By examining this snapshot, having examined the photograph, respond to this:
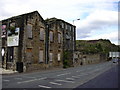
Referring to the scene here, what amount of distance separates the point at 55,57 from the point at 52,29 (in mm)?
5237

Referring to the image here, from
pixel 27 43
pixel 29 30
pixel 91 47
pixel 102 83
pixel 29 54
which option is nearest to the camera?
pixel 102 83

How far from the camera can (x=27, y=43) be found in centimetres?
2883

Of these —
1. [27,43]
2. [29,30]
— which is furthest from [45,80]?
[29,30]

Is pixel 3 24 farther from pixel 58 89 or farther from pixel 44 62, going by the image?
pixel 58 89

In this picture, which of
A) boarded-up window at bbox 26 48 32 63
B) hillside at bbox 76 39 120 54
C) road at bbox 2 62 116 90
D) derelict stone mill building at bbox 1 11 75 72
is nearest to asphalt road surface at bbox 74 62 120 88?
road at bbox 2 62 116 90

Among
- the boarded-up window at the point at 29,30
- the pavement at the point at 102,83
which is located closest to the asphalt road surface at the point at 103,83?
the pavement at the point at 102,83

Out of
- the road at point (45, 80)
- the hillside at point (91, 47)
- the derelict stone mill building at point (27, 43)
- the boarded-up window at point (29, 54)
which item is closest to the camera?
the road at point (45, 80)

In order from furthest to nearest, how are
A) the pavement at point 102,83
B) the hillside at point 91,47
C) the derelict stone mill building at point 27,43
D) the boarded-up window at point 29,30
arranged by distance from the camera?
1. the hillside at point 91,47
2. the boarded-up window at point 29,30
3. the derelict stone mill building at point 27,43
4. the pavement at point 102,83

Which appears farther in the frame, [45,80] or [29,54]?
[29,54]

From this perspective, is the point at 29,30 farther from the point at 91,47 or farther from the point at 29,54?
the point at 91,47

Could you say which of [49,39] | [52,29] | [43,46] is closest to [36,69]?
[43,46]

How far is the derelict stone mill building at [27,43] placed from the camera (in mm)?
28375

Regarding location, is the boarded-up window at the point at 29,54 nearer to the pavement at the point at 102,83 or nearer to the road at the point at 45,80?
the road at the point at 45,80

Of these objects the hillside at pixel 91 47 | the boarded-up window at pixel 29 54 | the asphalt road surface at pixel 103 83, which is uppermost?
the hillside at pixel 91 47
